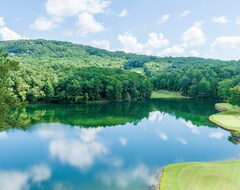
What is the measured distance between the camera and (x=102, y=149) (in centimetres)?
3681

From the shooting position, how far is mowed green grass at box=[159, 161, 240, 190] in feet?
74.1

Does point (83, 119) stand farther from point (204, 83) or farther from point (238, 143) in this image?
point (204, 83)

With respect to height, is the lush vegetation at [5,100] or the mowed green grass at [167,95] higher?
the lush vegetation at [5,100]

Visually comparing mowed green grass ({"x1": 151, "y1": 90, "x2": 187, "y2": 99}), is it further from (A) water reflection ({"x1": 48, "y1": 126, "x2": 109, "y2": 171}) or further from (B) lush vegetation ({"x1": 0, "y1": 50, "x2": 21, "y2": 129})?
(B) lush vegetation ({"x1": 0, "y1": 50, "x2": 21, "y2": 129})

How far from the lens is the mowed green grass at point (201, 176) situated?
889 inches

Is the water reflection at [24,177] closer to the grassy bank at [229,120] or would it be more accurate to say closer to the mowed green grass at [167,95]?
the grassy bank at [229,120]

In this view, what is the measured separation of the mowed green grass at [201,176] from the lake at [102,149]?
172 cm

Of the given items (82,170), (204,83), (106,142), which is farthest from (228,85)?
(82,170)

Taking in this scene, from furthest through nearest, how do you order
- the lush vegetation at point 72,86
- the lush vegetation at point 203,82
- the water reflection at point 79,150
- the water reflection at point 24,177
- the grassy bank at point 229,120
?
the lush vegetation at point 203,82
the lush vegetation at point 72,86
the grassy bank at point 229,120
the water reflection at point 79,150
the water reflection at point 24,177

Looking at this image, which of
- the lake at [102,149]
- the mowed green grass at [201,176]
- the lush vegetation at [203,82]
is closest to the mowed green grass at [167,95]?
the lush vegetation at [203,82]

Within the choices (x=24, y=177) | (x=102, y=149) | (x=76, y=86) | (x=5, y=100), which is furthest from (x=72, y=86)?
(x=5, y=100)

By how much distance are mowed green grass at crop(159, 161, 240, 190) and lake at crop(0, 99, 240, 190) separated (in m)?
1.72

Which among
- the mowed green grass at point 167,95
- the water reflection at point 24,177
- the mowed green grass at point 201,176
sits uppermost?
the mowed green grass at point 167,95

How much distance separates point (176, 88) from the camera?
117438 millimetres
